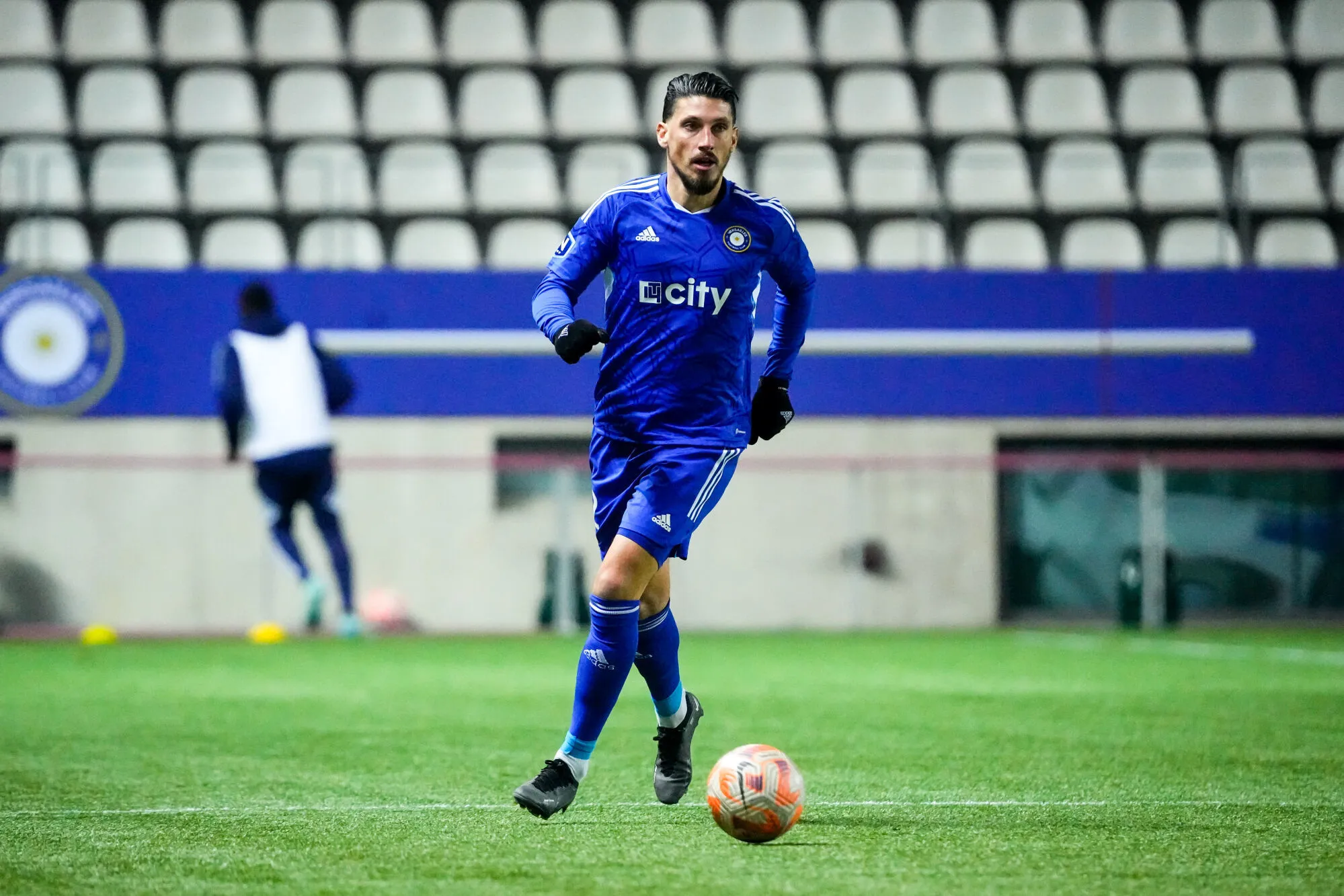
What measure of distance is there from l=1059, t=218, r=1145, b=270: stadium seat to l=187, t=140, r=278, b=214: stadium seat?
22.3 feet

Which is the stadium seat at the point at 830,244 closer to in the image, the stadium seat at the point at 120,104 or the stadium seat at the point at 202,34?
the stadium seat at the point at 202,34

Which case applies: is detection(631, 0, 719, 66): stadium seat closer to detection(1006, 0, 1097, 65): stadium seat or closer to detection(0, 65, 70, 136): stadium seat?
detection(1006, 0, 1097, 65): stadium seat

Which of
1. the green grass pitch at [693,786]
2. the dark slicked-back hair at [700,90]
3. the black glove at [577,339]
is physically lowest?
the green grass pitch at [693,786]

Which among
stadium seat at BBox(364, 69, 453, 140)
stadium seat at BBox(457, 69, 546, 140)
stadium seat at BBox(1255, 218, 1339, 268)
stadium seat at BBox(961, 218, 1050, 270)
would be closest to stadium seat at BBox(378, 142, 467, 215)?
stadium seat at BBox(364, 69, 453, 140)

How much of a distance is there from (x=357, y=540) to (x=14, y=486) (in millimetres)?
2728

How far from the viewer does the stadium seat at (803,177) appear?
15.7 m

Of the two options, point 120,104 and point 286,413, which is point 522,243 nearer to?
point 286,413

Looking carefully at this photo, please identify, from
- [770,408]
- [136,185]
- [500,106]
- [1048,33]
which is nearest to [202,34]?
[136,185]

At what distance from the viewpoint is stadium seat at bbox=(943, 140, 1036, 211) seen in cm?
1569

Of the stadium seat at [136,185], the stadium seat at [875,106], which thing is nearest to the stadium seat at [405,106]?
the stadium seat at [136,185]

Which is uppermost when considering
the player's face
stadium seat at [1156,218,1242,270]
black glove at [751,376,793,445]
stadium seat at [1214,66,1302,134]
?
stadium seat at [1214,66,1302,134]

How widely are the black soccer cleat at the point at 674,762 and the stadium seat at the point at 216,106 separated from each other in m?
12.1

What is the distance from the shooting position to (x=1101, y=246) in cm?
1584

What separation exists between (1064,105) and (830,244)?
9.35ft
